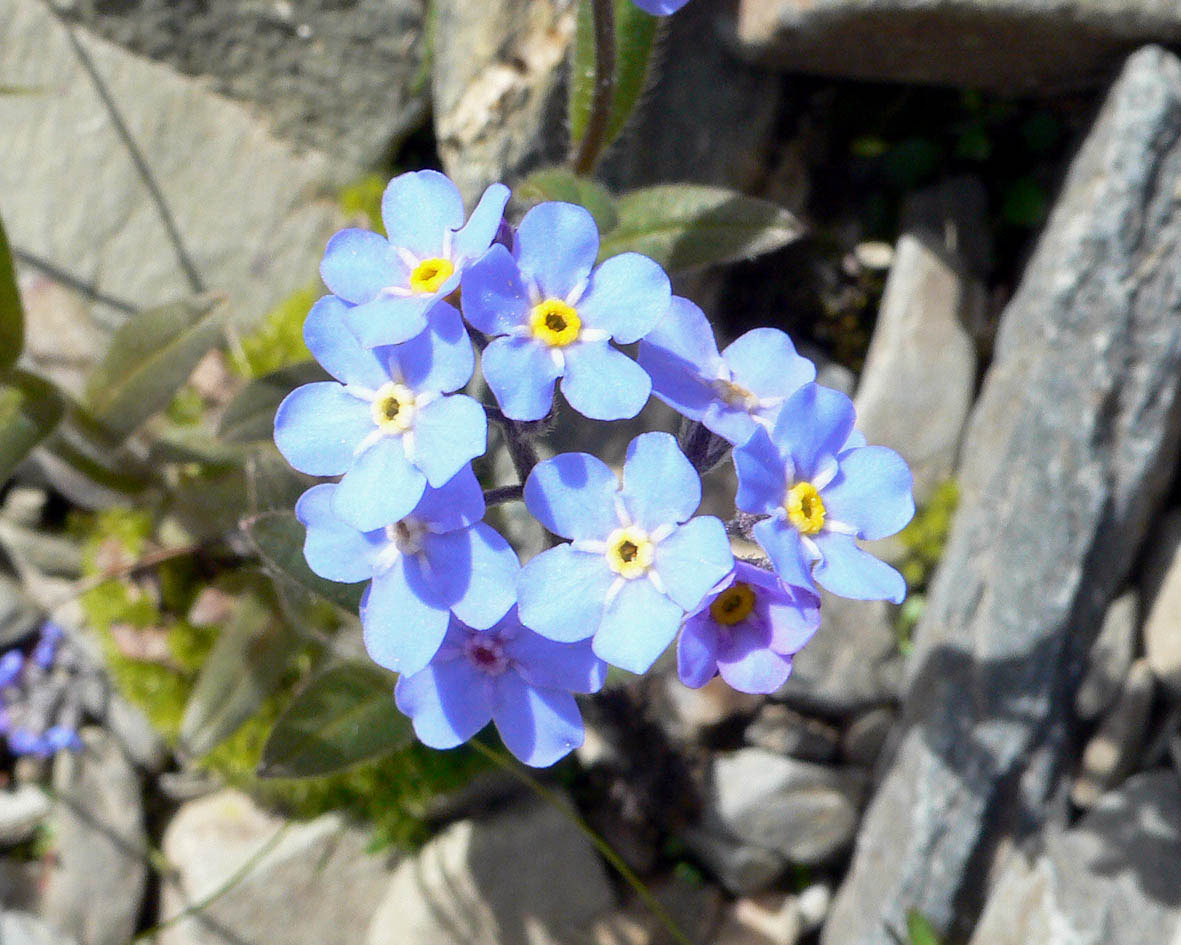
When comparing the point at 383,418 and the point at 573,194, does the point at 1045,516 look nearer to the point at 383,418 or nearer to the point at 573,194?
the point at 573,194

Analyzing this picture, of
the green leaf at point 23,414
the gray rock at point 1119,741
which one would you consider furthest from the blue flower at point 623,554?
the gray rock at point 1119,741

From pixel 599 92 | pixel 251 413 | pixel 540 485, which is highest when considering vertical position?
pixel 599 92

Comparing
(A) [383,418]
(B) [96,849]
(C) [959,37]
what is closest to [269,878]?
(B) [96,849]

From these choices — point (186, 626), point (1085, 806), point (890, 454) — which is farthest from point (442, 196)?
point (1085, 806)

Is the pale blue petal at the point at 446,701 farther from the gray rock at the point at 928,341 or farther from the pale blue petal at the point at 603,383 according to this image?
the gray rock at the point at 928,341

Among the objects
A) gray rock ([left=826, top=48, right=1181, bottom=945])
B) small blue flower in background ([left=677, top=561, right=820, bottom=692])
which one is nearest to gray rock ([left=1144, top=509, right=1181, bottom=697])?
gray rock ([left=826, top=48, right=1181, bottom=945])

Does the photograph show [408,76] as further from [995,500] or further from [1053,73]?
[995,500]

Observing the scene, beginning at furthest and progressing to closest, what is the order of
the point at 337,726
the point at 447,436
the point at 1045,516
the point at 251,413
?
1. the point at 1045,516
2. the point at 251,413
3. the point at 337,726
4. the point at 447,436
